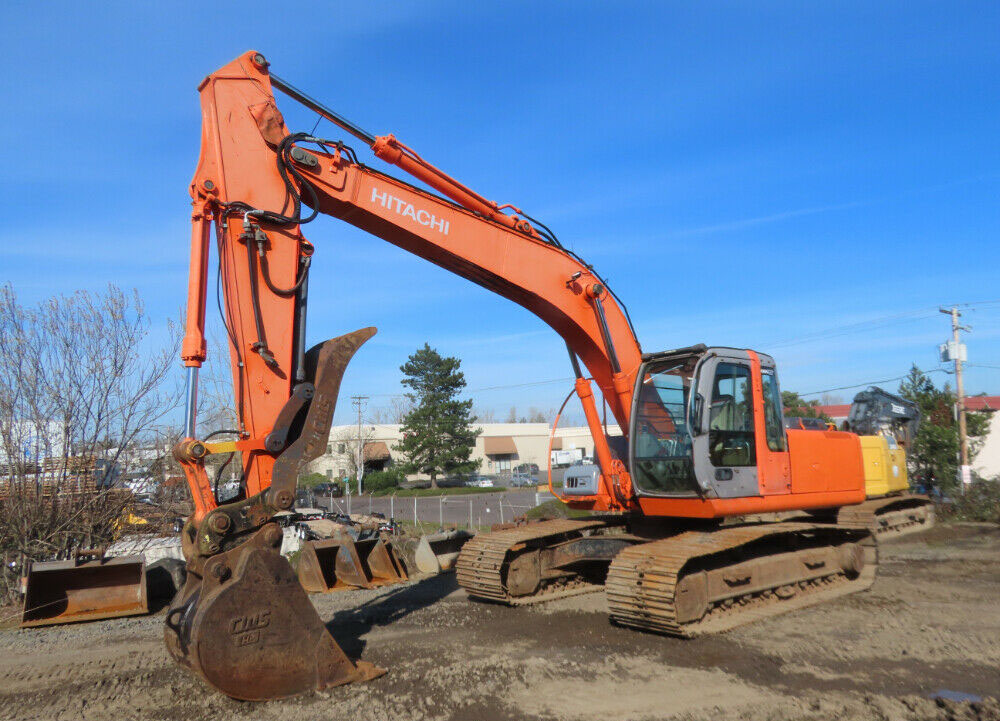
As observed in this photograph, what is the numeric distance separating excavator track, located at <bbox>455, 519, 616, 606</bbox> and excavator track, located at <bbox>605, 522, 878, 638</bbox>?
1.40 metres

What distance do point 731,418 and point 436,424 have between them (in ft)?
140

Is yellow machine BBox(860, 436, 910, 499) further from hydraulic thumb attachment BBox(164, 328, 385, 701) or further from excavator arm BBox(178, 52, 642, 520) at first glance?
hydraulic thumb attachment BBox(164, 328, 385, 701)

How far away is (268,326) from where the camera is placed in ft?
17.9

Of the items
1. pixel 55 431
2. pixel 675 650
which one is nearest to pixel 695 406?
pixel 675 650

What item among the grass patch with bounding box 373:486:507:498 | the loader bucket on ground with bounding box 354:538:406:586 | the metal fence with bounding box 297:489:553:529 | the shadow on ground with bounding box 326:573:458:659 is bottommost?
the grass patch with bounding box 373:486:507:498

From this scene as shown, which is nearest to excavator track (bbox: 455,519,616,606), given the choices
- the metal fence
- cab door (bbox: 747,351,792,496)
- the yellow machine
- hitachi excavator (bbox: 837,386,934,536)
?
cab door (bbox: 747,351,792,496)

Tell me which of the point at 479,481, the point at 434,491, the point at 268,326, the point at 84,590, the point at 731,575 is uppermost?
the point at 268,326

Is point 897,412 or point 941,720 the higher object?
point 897,412

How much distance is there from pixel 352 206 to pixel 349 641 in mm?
3717

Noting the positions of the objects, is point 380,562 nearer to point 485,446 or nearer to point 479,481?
point 479,481

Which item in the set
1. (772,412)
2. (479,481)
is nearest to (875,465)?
(772,412)

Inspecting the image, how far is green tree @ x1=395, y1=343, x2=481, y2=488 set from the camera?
4941cm

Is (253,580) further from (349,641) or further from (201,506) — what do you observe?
(349,641)

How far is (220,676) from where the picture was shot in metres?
Result: 4.50
